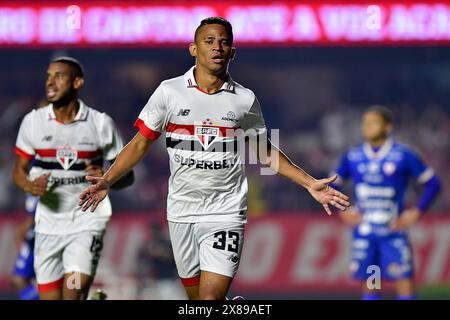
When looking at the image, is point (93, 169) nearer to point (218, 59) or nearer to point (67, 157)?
point (67, 157)

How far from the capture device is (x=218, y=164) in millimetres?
8383

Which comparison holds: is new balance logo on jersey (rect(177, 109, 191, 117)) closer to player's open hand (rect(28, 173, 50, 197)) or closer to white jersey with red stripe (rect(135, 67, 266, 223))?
white jersey with red stripe (rect(135, 67, 266, 223))

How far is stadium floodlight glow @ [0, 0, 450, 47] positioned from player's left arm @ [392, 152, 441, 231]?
525 centimetres

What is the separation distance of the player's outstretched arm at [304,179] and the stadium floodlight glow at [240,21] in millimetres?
9974

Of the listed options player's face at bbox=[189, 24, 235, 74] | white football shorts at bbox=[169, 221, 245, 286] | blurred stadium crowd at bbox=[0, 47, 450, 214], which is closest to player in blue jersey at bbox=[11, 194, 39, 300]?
white football shorts at bbox=[169, 221, 245, 286]

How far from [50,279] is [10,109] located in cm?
1042

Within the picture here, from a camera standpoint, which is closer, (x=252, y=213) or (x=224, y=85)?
(x=224, y=85)

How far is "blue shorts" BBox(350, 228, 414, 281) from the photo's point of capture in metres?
13.0

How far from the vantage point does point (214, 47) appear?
823cm

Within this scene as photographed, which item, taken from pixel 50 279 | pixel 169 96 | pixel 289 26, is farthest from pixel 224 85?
pixel 289 26

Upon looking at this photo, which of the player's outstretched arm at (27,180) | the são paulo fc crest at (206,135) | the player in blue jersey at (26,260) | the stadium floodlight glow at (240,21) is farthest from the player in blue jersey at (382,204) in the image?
the stadium floodlight glow at (240,21)

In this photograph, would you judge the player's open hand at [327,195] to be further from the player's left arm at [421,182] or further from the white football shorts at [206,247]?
the player's left arm at [421,182]
